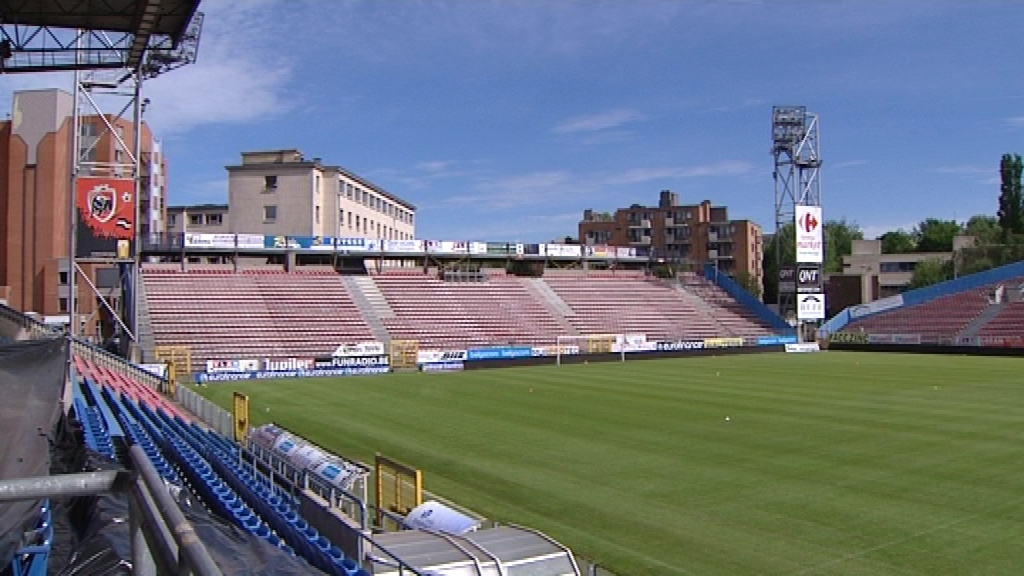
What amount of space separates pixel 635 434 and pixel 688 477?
4.79m

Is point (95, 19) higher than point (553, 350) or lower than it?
higher

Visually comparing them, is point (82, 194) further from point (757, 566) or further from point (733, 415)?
point (757, 566)

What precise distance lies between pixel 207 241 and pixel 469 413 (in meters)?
33.0

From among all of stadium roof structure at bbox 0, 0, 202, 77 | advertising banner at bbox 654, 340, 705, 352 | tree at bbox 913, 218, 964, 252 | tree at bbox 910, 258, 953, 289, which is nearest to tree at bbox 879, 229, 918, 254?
tree at bbox 913, 218, 964, 252

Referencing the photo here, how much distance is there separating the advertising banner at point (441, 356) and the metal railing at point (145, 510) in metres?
40.0

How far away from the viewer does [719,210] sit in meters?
97.5

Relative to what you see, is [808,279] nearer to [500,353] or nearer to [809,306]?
[809,306]

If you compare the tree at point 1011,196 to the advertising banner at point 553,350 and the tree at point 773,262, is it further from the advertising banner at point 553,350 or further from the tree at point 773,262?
the advertising banner at point 553,350

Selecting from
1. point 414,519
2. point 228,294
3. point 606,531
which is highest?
point 228,294

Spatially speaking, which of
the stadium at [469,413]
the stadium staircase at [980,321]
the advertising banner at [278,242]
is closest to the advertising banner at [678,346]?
the stadium at [469,413]

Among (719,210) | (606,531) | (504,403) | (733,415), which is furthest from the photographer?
(719,210)

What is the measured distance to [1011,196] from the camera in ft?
296

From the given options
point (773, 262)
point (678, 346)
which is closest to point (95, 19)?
point (678, 346)

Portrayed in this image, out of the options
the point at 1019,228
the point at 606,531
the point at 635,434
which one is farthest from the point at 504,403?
the point at 1019,228
